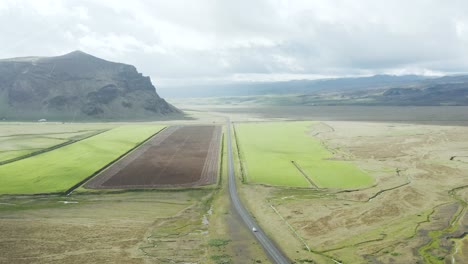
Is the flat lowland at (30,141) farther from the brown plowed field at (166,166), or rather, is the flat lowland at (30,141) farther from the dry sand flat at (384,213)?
the dry sand flat at (384,213)

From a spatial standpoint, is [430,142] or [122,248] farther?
[430,142]

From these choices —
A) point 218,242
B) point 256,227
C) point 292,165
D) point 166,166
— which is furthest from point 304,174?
point 218,242

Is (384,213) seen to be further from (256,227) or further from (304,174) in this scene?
(304,174)

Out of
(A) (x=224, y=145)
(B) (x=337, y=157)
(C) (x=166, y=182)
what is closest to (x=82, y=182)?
(C) (x=166, y=182)

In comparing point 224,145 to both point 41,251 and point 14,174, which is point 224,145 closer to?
point 14,174

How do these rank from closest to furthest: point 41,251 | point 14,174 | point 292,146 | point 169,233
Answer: point 41,251
point 169,233
point 14,174
point 292,146

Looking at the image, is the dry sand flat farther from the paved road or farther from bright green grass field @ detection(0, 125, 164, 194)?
bright green grass field @ detection(0, 125, 164, 194)
